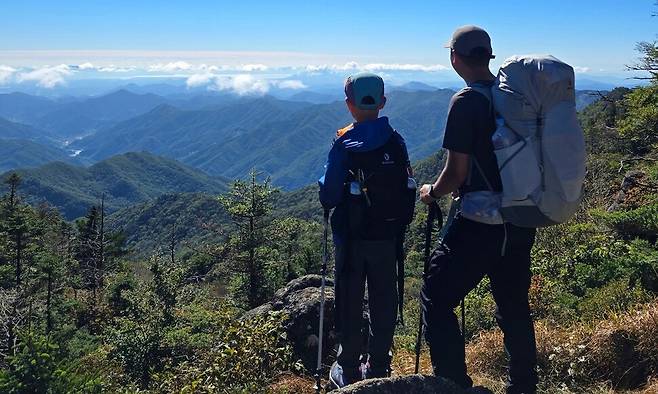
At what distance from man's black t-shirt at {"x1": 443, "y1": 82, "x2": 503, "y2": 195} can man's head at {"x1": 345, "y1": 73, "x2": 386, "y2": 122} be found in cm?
74

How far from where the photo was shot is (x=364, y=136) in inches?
144

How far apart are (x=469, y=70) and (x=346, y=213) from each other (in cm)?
130

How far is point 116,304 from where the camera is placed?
2319cm

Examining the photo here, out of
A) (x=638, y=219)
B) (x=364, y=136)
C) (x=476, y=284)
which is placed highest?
(x=364, y=136)

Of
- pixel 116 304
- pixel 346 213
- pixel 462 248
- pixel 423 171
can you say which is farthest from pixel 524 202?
pixel 423 171

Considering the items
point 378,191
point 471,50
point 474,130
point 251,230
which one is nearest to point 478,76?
point 471,50

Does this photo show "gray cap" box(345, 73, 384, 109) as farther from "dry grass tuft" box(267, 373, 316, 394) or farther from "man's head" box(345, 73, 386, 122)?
"dry grass tuft" box(267, 373, 316, 394)

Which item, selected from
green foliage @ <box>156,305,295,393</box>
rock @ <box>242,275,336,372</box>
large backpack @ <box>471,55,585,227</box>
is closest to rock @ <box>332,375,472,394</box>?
large backpack @ <box>471,55,585,227</box>

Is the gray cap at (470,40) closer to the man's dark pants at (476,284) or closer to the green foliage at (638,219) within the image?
the man's dark pants at (476,284)

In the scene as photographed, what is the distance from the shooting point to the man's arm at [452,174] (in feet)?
10.1

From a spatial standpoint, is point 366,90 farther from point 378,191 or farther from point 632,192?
point 632,192

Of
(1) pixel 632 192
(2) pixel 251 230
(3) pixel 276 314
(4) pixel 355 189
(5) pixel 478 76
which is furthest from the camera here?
(2) pixel 251 230

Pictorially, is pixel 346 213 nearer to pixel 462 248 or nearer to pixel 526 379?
pixel 462 248

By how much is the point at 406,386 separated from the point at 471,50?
7.03 ft
